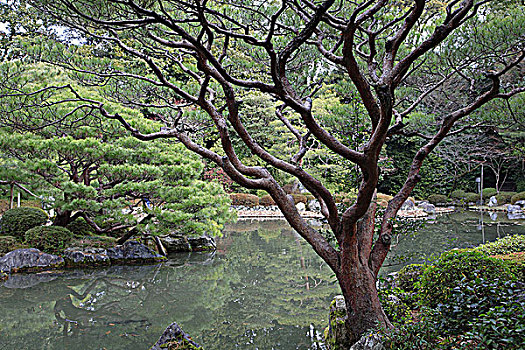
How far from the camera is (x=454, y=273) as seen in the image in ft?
7.44

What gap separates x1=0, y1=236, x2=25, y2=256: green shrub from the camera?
573 cm

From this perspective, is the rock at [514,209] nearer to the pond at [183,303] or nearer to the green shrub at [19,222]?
the pond at [183,303]

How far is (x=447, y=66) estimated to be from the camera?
3732 mm

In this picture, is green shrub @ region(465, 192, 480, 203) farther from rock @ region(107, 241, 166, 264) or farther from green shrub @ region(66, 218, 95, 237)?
green shrub @ region(66, 218, 95, 237)

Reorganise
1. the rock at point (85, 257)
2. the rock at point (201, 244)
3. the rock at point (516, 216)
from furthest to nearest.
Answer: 1. the rock at point (516, 216)
2. the rock at point (201, 244)
3. the rock at point (85, 257)

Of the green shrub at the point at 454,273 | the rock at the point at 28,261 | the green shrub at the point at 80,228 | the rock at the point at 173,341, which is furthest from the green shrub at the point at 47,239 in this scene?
the green shrub at the point at 454,273

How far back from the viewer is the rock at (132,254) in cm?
621

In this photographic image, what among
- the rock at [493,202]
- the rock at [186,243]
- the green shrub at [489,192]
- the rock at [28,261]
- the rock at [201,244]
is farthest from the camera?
the green shrub at [489,192]

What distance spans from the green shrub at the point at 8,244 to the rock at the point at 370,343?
5.59 meters

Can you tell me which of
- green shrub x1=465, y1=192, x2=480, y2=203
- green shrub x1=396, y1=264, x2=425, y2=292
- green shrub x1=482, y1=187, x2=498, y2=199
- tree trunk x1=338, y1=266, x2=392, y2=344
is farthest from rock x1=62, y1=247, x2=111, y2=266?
green shrub x1=482, y1=187, x2=498, y2=199

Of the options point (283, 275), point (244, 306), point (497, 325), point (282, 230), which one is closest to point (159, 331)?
point (244, 306)

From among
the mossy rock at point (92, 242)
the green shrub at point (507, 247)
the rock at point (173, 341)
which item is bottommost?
the rock at point (173, 341)

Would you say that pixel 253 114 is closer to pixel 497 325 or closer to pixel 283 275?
pixel 283 275

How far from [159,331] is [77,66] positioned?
3.26 m
